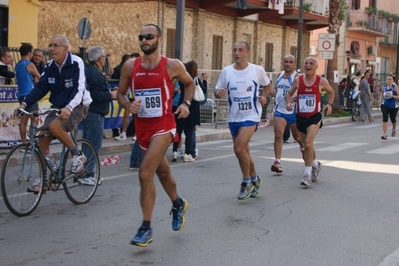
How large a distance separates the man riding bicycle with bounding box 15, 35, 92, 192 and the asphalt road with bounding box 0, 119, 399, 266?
71 cm

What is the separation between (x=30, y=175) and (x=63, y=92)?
1.05m

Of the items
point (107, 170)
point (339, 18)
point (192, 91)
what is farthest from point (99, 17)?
point (192, 91)

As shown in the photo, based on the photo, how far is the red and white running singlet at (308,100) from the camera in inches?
447

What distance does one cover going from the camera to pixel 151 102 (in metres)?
7.04

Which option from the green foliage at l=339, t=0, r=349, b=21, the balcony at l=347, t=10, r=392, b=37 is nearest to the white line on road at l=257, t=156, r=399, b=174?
the green foliage at l=339, t=0, r=349, b=21

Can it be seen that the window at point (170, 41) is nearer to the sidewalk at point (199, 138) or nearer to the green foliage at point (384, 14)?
the sidewalk at point (199, 138)

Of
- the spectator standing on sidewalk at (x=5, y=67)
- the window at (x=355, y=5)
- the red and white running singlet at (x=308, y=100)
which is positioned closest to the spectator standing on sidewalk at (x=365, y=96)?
the spectator standing on sidewalk at (x=5, y=67)

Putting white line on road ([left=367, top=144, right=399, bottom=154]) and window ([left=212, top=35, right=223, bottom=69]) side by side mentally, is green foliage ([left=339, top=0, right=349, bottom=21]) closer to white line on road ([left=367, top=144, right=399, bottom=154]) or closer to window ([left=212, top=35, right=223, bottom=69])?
window ([left=212, top=35, right=223, bottom=69])

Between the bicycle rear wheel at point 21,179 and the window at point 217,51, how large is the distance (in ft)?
73.8

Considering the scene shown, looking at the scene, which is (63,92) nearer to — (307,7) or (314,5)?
(307,7)

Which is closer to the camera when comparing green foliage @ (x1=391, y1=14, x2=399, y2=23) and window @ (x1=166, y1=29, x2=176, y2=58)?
window @ (x1=166, y1=29, x2=176, y2=58)

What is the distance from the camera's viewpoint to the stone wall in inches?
1070

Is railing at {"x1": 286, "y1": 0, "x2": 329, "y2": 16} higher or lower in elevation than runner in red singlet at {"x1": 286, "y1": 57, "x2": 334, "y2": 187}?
higher

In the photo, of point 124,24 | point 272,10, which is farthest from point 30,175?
point 272,10
